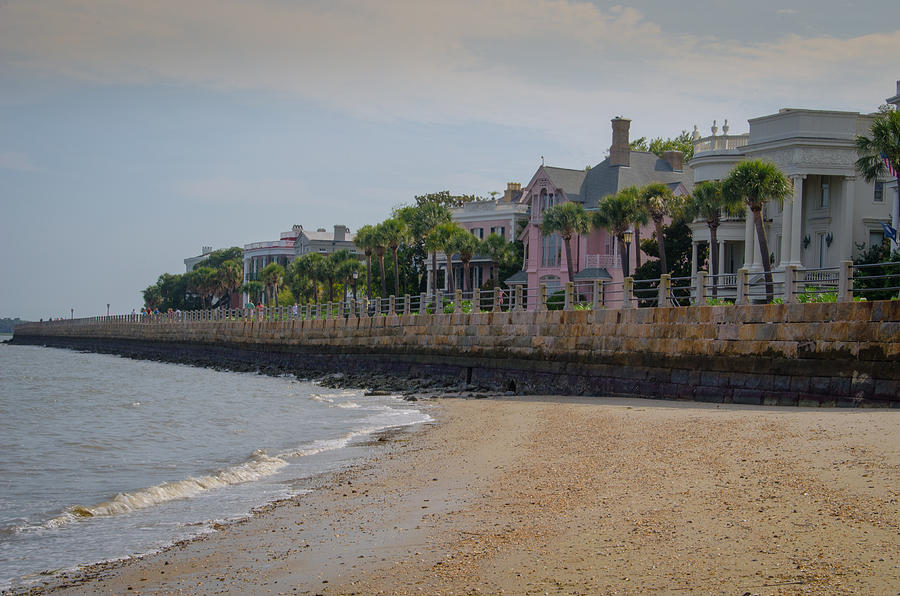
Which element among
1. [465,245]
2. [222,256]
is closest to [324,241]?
[222,256]

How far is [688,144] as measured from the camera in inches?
2977

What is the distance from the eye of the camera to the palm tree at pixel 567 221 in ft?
169

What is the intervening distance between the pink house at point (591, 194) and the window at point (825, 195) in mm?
18514

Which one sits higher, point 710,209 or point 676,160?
point 676,160

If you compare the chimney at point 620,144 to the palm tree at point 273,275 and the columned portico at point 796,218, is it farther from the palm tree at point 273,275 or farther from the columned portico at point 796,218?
the palm tree at point 273,275

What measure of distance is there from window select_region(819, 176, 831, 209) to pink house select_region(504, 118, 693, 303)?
729 inches

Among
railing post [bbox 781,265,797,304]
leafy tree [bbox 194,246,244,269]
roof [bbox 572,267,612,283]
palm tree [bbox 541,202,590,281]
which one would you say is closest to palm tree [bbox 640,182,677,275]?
palm tree [bbox 541,202,590,281]

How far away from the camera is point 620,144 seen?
55500 mm

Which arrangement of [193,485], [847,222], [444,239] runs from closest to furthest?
1. [193,485]
2. [847,222]
3. [444,239]

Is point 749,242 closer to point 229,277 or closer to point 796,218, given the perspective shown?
point 796,218

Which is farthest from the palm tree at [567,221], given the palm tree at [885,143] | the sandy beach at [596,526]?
the sandy beach at [596,526]

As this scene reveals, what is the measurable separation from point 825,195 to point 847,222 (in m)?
1.57

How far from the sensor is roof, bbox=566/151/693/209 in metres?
55.0

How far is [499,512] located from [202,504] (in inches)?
159
